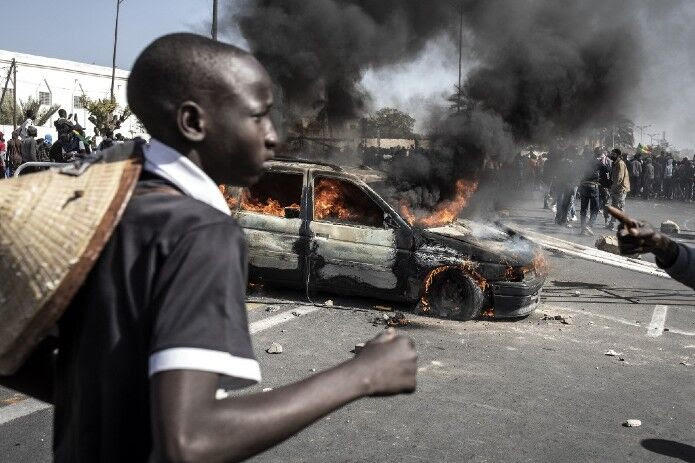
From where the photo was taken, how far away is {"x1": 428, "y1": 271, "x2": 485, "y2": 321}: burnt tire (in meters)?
7.22

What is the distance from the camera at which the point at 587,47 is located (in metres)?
17.0

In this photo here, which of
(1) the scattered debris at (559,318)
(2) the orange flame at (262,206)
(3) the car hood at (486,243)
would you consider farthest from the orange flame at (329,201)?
(1) the scattered debris at (559,318)

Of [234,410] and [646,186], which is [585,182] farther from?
[234,410]

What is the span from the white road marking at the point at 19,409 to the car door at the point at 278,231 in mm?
3530

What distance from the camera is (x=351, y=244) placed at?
746cm

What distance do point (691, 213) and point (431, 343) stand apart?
19248 mm

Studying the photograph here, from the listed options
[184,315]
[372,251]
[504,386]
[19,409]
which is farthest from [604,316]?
[184,315]

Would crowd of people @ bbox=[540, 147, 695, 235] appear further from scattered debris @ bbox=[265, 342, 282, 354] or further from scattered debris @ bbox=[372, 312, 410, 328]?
scattered debris @ bbox=[265, 342, 282, 354]

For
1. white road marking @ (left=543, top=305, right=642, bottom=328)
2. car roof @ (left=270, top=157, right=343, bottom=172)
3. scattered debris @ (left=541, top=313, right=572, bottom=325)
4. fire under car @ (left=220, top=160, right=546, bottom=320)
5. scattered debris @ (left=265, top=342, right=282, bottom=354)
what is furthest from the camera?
car roof @ (left=270, top=157, right=343, bottom=172)

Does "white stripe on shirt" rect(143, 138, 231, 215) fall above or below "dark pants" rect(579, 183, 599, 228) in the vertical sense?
below

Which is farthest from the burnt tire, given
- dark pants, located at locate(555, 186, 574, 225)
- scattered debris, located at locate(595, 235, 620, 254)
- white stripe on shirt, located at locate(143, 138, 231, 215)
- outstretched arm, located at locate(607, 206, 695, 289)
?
dark pants, located at locate(555, 186, 574, 225)

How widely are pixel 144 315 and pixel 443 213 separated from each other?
7.46 m

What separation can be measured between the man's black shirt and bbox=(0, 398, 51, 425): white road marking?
3.55m

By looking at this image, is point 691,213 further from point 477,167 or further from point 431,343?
point 431,343
